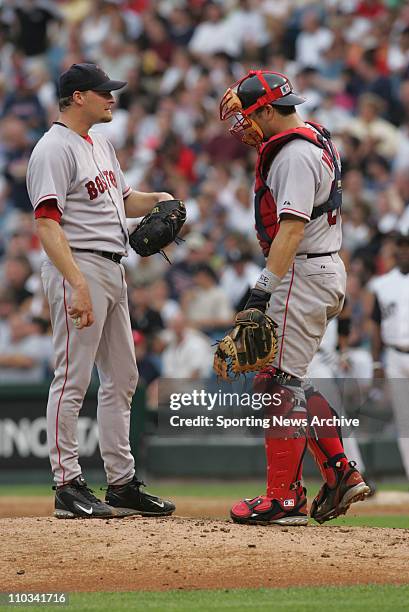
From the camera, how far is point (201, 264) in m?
13.4

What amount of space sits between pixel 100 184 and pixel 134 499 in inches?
68.9

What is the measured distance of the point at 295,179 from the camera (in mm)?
6000

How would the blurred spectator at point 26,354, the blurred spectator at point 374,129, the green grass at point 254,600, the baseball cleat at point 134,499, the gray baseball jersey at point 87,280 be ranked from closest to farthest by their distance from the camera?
the green grass at point 254,600, the gray baseball jersey at point 87,280, the baseball cleat at point 134,499, the blurred spectator at point 26,354, the blurred spectator at point 374,129

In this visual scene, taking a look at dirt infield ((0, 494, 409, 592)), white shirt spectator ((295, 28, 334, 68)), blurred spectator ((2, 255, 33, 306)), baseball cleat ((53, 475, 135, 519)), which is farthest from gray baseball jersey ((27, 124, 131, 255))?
white shirt spectator ((295, 28, 334, 68))

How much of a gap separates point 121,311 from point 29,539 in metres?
1.32

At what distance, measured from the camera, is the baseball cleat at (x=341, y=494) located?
628 centimetres

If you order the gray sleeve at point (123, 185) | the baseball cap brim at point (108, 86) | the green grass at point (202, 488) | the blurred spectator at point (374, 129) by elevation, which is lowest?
the green grass at point (202, 488)

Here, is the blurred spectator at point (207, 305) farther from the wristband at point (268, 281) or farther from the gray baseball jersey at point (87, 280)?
the wristband at point (268, 281)

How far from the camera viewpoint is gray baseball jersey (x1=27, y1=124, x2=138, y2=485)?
6156 millimetres

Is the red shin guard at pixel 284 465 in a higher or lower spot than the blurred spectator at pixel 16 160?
lower

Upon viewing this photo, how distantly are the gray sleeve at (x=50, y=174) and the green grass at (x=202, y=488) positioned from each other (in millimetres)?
5204

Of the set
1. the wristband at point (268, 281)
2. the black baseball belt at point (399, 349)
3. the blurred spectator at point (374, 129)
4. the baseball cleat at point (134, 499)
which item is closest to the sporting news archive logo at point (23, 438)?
the black baseball belt at point (399, 349)

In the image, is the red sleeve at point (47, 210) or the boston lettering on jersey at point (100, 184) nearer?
the red sleeve at point (47, 210)

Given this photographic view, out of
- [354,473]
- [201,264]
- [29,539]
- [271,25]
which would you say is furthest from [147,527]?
[271,25]
